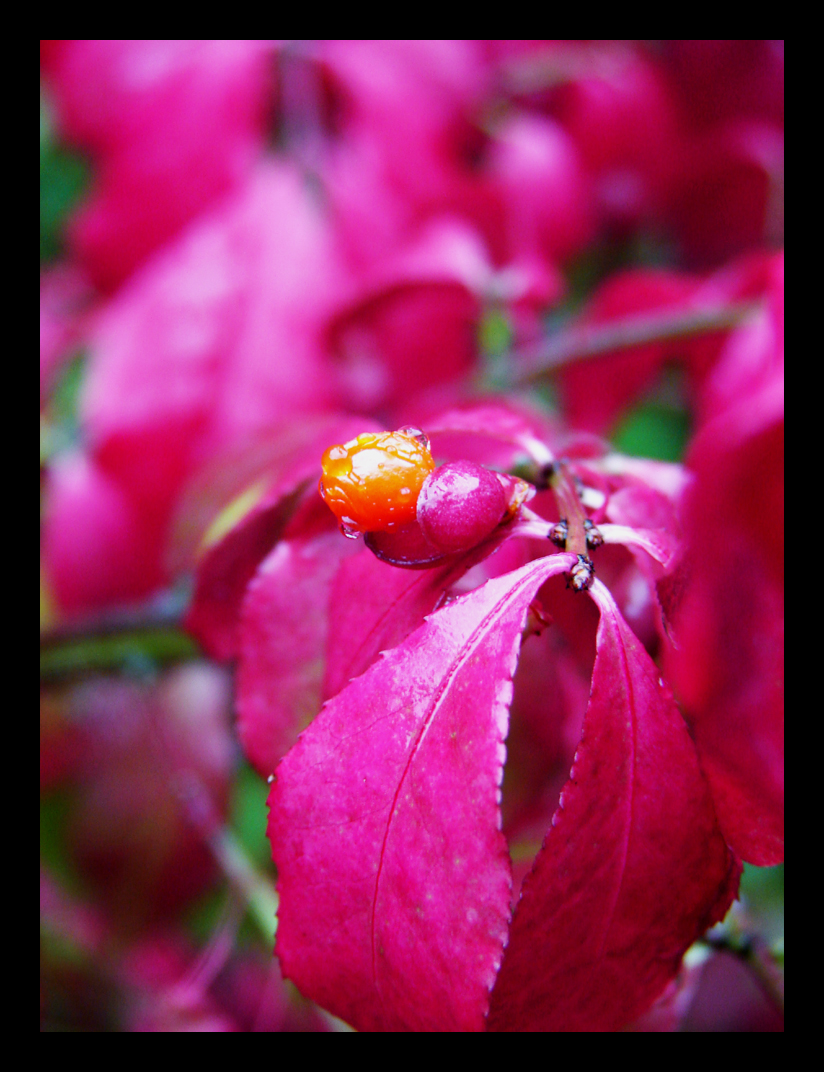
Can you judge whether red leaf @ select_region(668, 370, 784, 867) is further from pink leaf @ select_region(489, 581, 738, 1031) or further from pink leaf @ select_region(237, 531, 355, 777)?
pink leaf @ select_region(237, 531, 355, 777)

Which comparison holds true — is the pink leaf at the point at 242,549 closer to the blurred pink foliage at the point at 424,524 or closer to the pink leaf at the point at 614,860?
the blurred pink foliage at the point at 424,524

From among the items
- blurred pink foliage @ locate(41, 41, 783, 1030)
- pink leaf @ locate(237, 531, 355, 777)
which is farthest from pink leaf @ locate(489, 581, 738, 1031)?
pink leaf @ locate(237, 531, 355, 777)

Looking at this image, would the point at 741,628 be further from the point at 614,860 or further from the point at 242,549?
the point at 242,549

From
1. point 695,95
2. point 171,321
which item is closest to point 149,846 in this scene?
point 171,321

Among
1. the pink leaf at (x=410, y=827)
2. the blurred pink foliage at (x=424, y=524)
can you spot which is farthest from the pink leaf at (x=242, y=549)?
the pink leaf at (x=410, y=827)

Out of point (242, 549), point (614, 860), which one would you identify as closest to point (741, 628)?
Result: point (614, 860)
